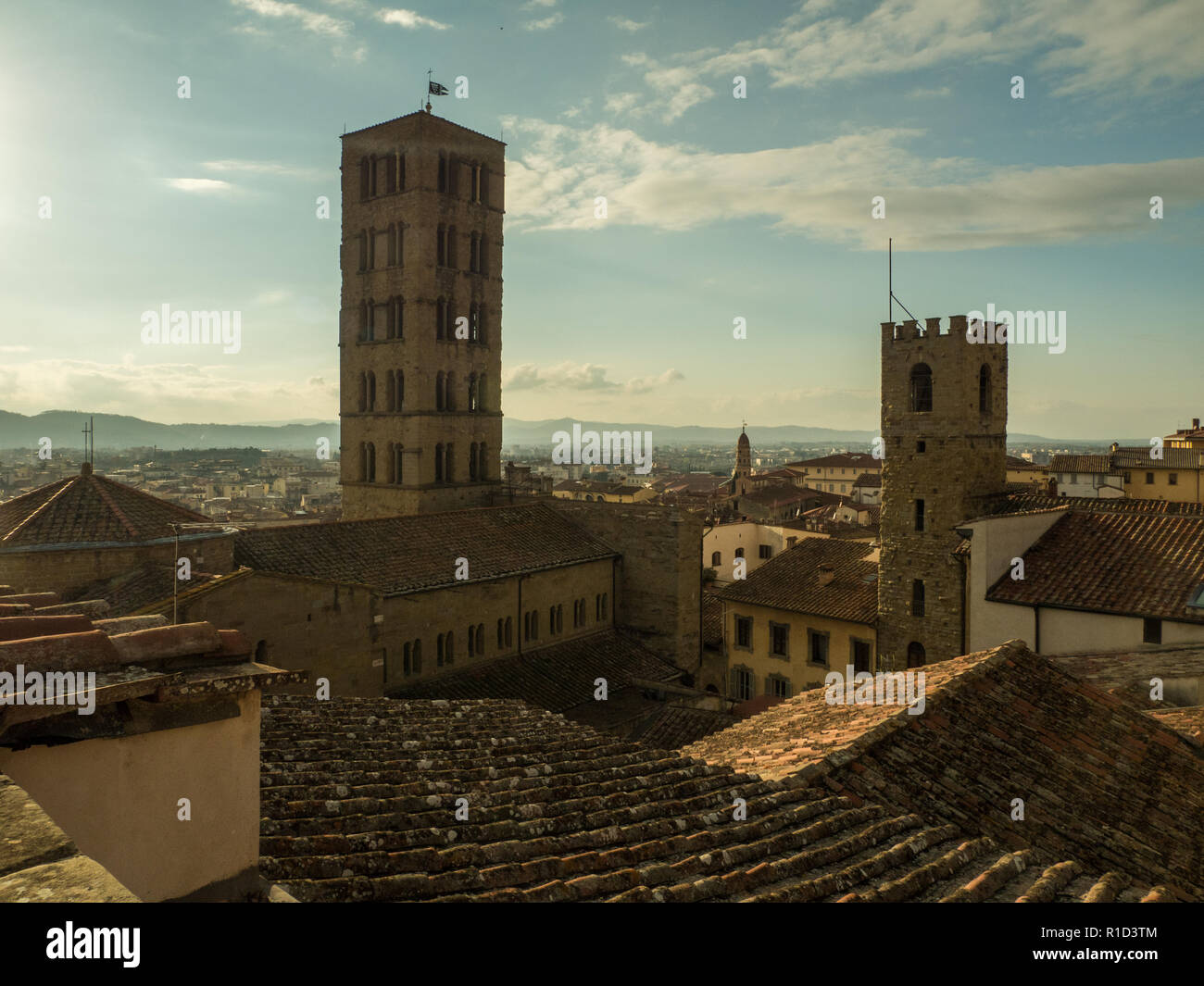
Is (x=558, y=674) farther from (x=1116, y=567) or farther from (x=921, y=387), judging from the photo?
(x=1116, y=567)

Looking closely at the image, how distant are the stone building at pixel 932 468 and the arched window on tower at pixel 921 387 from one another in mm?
36

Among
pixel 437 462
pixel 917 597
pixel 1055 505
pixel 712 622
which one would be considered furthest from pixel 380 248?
pixel 1055 505

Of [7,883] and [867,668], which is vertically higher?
[7,883]

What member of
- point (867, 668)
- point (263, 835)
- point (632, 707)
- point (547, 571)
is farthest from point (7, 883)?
point (867, 668)

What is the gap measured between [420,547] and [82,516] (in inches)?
386

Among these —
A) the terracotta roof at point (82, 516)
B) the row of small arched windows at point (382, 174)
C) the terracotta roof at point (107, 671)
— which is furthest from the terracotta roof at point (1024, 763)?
the row of small arched windows at point (382, 174)

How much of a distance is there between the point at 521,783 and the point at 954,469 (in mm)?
27176

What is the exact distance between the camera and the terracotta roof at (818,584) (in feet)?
113

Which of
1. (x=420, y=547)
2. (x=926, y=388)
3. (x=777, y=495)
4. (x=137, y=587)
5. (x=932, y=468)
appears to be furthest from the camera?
(x=777, y=495)

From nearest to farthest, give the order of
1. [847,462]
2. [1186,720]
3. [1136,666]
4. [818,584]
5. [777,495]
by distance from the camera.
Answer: [1186,720]
[1136,666]
[818,584]
[777,495]
[847,462]

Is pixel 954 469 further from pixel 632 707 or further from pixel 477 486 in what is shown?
pixel 477 486

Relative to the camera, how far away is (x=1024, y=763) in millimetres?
9625

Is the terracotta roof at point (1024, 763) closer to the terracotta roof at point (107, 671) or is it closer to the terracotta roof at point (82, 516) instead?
the terracotta roof at point (107, 671)
